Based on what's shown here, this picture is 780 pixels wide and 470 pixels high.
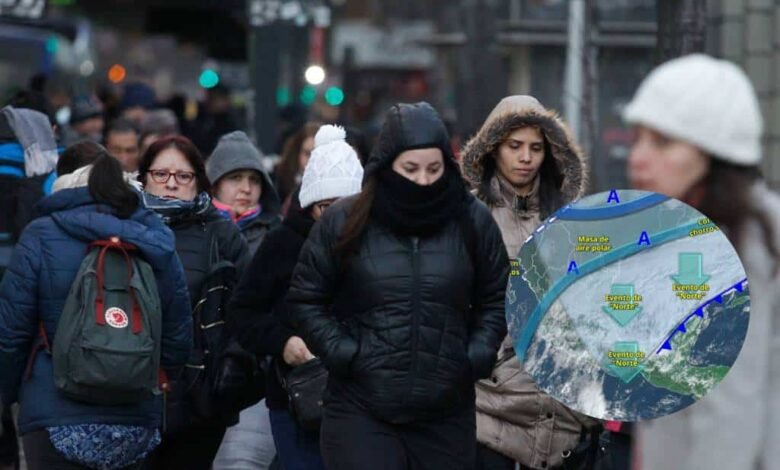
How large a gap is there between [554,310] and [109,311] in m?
1.79

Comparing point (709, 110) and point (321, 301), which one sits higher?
point (709, 110)

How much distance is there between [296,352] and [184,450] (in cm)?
101

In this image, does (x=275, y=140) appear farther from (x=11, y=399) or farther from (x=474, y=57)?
(x=11, y=399)

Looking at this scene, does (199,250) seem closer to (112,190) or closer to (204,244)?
(204,244)

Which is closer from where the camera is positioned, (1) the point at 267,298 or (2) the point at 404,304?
(2) the point at 404,304

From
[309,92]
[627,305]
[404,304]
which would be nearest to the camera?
[627,305]

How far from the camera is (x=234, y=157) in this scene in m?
10.1

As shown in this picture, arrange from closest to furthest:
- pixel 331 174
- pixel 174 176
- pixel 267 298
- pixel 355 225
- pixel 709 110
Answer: pixel 709 110
pixel 355 225
pixel 267 298
pixel 331 174
pixel 174 176

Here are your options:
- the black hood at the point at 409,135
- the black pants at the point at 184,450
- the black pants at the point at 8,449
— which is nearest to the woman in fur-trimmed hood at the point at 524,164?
the black hood at the point at 409,135

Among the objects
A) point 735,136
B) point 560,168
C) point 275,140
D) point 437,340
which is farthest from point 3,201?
point 275,140

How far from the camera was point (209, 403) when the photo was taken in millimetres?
8344

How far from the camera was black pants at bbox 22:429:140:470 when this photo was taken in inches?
293

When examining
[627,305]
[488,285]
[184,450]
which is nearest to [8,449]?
[184,450]

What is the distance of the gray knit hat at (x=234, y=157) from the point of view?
1008 centimetres
